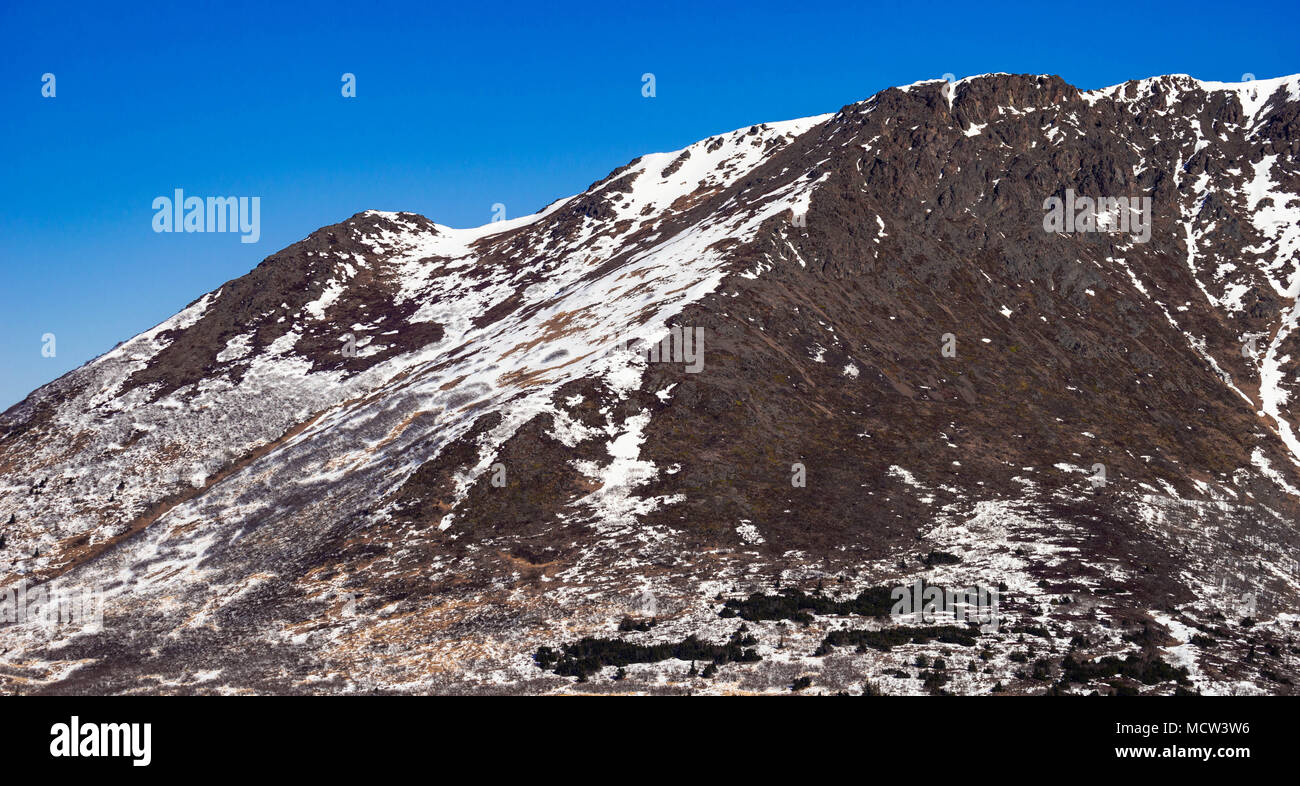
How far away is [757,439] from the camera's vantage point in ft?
262

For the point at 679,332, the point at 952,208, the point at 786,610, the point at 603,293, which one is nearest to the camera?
the point at 786,610

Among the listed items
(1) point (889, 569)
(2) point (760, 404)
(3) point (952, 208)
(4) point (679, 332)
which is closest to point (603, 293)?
(4) point (679, 332)

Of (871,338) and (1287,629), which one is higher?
(871,338)

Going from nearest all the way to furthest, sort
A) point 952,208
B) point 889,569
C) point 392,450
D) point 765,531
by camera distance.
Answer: point 889,569
point 765,531
point 392,450
point 952,208

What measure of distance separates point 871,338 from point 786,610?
5360 centimetres

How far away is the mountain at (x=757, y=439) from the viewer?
51.0m

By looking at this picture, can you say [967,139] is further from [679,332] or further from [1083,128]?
[679,332]

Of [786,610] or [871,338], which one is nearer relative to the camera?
[786,610]

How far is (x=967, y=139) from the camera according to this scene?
14612 centimetres

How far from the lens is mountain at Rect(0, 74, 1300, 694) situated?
5097 centimetres

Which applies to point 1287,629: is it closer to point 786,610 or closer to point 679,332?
point 786,610
